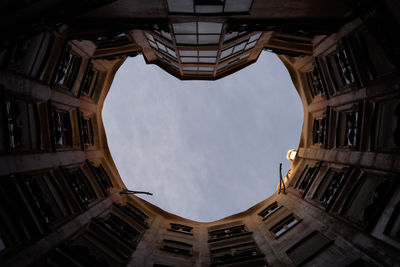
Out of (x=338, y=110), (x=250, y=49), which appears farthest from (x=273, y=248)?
(x=250, y=49)

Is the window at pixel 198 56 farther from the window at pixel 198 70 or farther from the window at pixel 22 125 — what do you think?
the window at pixel 22 125

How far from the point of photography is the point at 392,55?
946cm

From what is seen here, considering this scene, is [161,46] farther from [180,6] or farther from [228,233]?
[228,233]

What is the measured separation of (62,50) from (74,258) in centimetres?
1038

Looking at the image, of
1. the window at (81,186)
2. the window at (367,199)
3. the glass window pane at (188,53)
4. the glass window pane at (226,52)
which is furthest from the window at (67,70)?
the window at (367,199)

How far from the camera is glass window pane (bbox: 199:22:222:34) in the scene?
1470cm

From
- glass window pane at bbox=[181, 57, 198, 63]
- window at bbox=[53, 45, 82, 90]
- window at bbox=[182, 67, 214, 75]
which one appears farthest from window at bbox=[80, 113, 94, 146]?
window at bbox=[182, 67, 214, 75]

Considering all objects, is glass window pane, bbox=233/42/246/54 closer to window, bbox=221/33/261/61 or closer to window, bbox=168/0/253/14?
window, bbox=221/33/261/61

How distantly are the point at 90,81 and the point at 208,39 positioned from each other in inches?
415

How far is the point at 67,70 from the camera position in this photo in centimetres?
1698

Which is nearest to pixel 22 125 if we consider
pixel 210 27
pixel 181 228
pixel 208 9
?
pixel 208 9

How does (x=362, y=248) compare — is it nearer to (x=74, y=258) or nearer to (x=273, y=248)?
(x=273, y=248)

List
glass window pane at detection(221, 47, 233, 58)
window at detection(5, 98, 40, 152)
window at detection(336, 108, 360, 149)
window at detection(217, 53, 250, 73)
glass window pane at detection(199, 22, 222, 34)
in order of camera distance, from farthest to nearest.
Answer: window at detection(217, 53, 250, 73) → glass window pane at detection(221, 47, 233, 58) → window at detection(336, 108, 360, 149) → glass window pane at detection(199, 22, 222, 34) → window at detection(5, 98, 40, 152)

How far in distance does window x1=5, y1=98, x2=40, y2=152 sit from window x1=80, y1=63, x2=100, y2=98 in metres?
6.31
